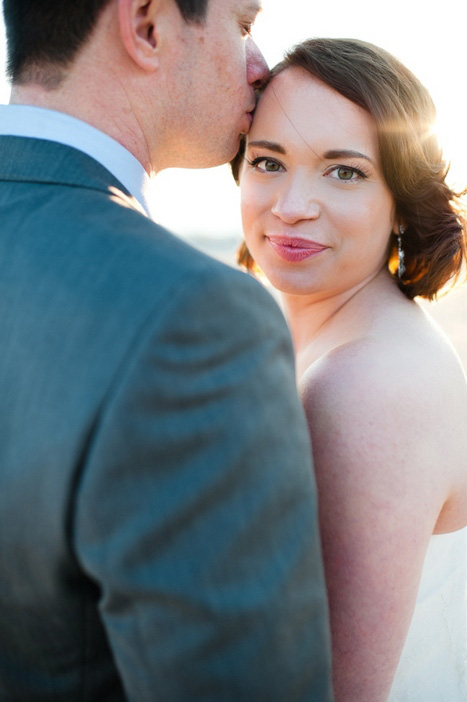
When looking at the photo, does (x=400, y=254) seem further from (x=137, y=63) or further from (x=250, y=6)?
(x=137, y=63)

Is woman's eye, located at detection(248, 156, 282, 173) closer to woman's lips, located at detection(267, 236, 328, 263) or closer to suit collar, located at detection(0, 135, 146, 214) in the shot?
woman's lips, located at detection(267, 236, 328, 263)

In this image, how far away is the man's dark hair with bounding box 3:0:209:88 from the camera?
59.4 inches

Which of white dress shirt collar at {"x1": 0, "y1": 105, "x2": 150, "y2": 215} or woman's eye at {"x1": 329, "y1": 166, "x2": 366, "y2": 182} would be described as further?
woman's eye at {"x1": 329, "y1": 166, "x2": 366, "y2": 182}

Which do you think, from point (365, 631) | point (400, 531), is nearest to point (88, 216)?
point (400, 531)

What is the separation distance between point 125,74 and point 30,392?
0.84m

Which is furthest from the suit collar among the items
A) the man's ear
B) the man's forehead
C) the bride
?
the bride

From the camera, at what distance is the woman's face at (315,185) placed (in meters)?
2.29

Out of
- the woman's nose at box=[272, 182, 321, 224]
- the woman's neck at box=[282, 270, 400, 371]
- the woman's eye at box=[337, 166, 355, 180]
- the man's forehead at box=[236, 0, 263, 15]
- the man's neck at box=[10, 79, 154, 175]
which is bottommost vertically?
the woman's neck at box=[282, 270, 400, 371]

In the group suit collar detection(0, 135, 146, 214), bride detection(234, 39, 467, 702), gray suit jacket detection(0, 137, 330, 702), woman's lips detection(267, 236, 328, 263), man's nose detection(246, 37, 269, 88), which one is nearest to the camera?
gray suit jacket detection(0, 137, 330, 702)

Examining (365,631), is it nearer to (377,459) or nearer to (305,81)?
(377,459)

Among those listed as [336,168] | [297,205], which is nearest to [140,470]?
[297,205]

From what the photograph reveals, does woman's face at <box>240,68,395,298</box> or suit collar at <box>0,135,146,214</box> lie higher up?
suit collar at <box>0,135,146,214</box>

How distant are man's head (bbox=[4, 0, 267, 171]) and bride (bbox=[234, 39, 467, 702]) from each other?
0.50 metres

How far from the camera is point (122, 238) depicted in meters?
1.18
